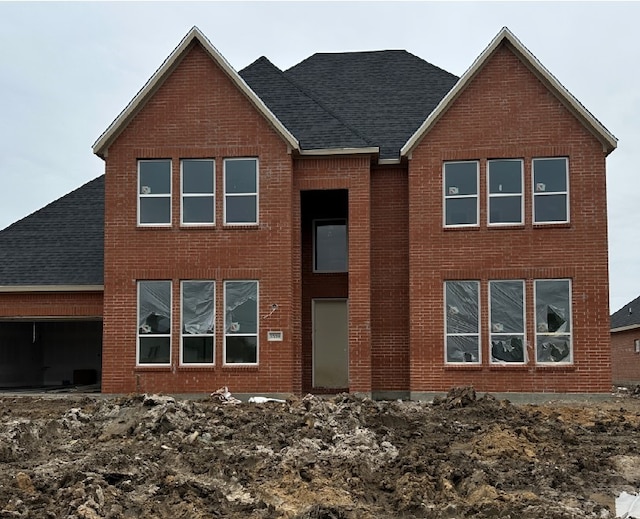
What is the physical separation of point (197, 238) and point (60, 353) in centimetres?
1090

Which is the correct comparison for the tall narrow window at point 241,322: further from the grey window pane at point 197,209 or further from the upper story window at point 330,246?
the upper story window at point 330,246

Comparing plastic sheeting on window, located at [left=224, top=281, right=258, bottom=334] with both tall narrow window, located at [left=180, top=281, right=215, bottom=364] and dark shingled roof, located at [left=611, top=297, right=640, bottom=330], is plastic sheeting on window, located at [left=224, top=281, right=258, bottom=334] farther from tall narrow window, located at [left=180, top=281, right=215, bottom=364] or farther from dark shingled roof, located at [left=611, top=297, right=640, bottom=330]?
dark shingled roof, located at [left=611, top=297, right=640, bottom=330]

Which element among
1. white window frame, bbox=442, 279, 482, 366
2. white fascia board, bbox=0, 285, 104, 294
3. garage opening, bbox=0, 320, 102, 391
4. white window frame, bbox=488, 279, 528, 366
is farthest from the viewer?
garage opening, bbox=0, 320, 102, 391

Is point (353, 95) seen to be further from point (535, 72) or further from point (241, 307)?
point (241, 307)

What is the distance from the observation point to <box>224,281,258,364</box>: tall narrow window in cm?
1923

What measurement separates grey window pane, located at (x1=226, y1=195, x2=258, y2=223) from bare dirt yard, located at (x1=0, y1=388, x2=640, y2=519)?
5.14 m

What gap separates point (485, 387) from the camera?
19031mm

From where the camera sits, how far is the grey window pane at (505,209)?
19375 mm

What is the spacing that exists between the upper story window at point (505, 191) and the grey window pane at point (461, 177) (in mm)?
384

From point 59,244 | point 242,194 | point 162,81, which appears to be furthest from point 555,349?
point 59,244

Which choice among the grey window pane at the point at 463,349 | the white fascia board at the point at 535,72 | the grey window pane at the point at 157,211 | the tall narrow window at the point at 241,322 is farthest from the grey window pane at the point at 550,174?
the grey window pane at the point at 157,211

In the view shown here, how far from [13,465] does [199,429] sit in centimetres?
323

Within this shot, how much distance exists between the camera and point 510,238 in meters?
19.3

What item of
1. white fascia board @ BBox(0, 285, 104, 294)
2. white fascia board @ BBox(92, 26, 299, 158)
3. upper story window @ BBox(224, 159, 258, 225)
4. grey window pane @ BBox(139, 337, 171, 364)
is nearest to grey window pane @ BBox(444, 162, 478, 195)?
white fascia board @ BBox(92, 26, 299, 158)
